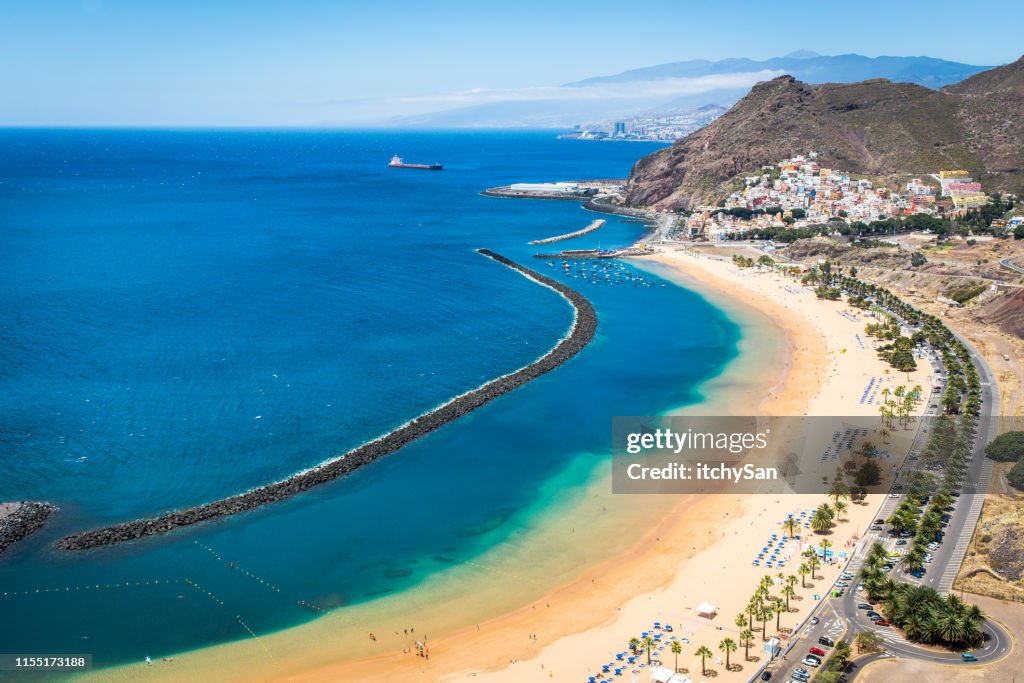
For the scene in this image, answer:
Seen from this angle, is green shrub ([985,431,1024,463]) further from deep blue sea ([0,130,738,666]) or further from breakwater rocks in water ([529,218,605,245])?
breakwater rocks in water ([529,218,605,245])

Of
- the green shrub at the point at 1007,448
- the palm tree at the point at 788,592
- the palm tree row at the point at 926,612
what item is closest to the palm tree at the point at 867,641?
the palm tree row at the point at 926,612

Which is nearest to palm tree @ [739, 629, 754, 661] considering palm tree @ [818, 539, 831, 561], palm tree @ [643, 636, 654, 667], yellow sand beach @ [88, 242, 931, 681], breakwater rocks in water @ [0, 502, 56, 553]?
yellow sand beach @ [88, 242, 931, 681]

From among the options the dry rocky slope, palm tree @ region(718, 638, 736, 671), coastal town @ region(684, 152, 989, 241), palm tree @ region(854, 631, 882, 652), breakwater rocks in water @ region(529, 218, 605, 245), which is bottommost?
palm tree @ region(718, 638, 736, 671)

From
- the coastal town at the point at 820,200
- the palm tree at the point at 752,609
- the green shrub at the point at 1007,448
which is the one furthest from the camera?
the coastal town at the point at 820,200

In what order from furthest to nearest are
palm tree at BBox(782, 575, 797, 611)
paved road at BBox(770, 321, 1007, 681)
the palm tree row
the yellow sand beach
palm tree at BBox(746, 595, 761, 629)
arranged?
palm tree at BBox(782, 575, 797, 611), palm tree at BBox(746, 595, 761, 629), the yellow sand beach, the palm tree row, paved road at BBox(770, 321, 1007, 681)

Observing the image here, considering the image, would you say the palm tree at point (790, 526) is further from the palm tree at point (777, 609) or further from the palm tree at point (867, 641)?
the palm tree at point (867, 641)

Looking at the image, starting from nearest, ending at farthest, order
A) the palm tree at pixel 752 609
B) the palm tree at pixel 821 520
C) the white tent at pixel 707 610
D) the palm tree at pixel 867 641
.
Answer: the palm tree at pixel 867 641
the palm tree at pixel 752 609
the white tent at pixel 707 610
the palm tree at pixel 821 520
